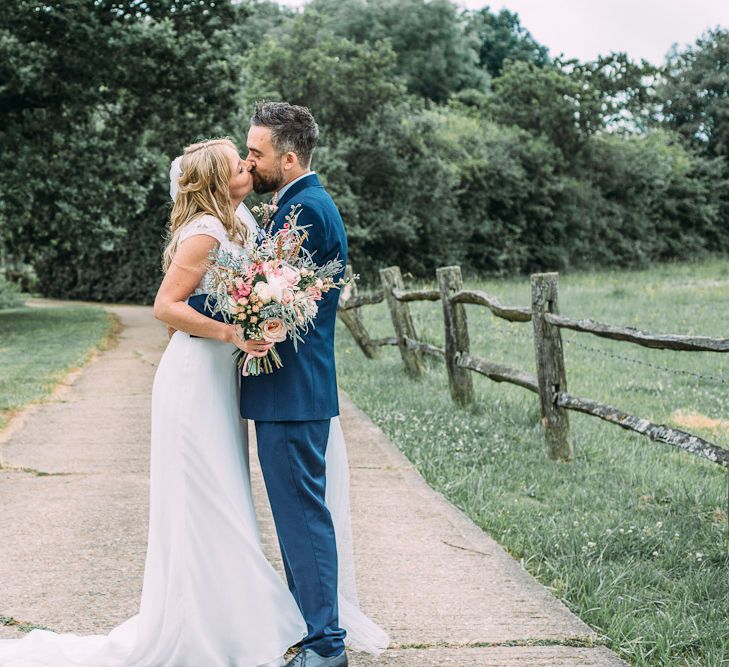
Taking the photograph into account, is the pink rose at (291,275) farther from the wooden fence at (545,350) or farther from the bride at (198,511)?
the wooden fence at (545,350)

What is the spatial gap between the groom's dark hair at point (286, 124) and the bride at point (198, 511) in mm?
169

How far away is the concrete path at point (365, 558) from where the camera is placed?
153 inches

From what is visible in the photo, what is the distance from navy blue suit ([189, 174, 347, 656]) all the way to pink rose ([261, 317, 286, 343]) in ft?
0.58

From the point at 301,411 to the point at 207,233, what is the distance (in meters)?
0.71

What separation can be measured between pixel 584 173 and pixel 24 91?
76.9ft

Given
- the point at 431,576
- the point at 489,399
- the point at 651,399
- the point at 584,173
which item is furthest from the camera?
the point at 584,173

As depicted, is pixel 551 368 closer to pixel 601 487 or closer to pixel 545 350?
pixel 545 350

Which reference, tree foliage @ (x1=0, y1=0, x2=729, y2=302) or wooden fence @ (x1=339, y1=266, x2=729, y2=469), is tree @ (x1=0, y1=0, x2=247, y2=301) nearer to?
tree foliage @ (x1=0, y1=0, x2=729, y2=302)

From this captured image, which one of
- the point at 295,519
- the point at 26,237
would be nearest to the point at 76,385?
the point at 295,519

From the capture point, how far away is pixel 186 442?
3547 millimetres

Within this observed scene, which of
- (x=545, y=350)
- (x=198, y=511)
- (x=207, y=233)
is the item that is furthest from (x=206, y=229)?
(x=545, y=350)

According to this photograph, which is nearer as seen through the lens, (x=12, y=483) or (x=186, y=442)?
(x=186, y=442)

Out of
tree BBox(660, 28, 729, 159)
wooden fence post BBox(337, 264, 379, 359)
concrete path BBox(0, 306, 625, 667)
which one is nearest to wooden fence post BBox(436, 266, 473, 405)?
concrete path BBox(0, 306, 625, 667)

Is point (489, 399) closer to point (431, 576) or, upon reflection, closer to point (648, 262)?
point (431, 576)
